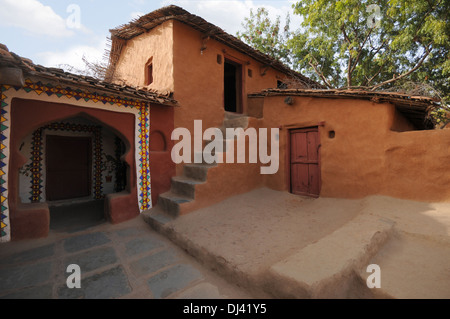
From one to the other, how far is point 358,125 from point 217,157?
131 inches

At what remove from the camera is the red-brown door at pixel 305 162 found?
18.1 feet

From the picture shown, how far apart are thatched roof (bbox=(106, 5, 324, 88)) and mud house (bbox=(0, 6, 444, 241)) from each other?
0.04 m

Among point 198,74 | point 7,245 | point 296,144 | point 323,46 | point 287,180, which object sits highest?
point 323,46

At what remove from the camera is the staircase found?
4.64 m

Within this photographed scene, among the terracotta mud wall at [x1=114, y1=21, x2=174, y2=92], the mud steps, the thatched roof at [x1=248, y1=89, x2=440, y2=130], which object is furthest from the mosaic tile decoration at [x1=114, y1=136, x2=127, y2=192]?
the mud steps

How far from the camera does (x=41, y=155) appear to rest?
6.21 meters

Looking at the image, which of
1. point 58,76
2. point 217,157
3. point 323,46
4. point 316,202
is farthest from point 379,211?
point 323,46

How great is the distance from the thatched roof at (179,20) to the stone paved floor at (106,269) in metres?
5.58

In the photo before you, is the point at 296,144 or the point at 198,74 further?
the point at 198,74

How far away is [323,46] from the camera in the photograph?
10.8 meters

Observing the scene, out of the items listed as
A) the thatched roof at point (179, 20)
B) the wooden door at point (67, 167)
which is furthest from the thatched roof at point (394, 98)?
the wooden door at point (67, 167)
